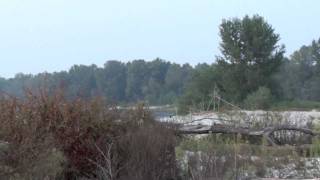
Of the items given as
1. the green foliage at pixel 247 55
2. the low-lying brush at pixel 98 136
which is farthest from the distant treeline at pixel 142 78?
the low-lying brush at pixel 98 136

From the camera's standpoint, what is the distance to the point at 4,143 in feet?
27.9

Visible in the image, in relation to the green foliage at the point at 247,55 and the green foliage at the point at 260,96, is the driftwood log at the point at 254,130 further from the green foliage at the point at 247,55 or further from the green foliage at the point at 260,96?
the green foliage at the point at 247,55

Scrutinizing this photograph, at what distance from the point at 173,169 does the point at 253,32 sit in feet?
140

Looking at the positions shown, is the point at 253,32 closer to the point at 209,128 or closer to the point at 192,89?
the point at 192,89

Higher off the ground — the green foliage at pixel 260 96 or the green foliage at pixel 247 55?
the green foliage at pixel 247 55

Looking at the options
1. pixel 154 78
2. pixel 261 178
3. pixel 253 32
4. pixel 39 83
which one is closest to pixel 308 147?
pixel 261 178

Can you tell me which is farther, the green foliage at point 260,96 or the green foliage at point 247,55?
the green foliage at point 247,55

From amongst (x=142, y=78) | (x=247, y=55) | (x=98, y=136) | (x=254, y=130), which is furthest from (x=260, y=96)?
(x=98, y=136)

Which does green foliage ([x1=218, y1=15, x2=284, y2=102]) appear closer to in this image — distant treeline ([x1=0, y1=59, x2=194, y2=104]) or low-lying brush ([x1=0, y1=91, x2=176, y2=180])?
distant treeline ([x1=0, y1=59, x2=194, y2=104])

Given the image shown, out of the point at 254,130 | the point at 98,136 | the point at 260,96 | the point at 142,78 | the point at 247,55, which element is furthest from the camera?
the point at 142,78

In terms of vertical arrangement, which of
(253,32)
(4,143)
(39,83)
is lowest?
(4,143)

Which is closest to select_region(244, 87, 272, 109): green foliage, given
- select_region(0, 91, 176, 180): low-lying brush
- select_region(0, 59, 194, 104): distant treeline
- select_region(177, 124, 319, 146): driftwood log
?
select_region(0, 59, 194, 104): distant treeline

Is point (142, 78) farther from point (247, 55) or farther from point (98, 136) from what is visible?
point (98, 136)

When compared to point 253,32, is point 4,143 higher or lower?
lower
